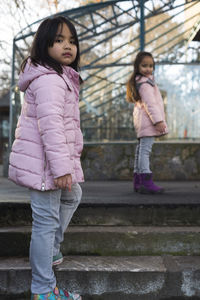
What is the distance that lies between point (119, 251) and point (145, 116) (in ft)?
5.35

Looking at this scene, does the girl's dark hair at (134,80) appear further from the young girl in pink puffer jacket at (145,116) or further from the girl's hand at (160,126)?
the girl's hand at (160,126)

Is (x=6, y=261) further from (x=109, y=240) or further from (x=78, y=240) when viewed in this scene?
(x=109, y=240)

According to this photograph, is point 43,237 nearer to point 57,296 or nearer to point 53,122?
point 57,296

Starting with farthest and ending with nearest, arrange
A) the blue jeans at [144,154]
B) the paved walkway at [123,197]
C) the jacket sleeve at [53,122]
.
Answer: the blue jeans at [144,154], the paved walkway at [123,197], the jacket sleeve at [53,122]

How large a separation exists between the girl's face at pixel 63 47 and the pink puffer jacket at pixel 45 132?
0.11 meters

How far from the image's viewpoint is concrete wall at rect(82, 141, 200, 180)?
523 centimetres

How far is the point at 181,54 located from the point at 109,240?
519 cm

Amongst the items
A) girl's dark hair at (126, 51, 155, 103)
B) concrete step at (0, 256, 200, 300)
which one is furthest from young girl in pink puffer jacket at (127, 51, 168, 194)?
concrete step at (0, 256, 200, 300)

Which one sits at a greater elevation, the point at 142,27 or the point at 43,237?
the point at 142,27

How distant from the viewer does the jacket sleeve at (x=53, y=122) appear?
6.02 feet

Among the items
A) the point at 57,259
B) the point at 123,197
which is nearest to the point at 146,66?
the point at 123,197

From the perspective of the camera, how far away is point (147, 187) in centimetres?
358

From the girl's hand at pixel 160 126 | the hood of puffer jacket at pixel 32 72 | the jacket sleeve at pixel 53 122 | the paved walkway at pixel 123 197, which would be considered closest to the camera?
the jacket sleeve at pixel 53 122

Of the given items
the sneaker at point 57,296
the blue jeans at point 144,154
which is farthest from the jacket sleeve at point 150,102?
the sneaker at point 57,296
